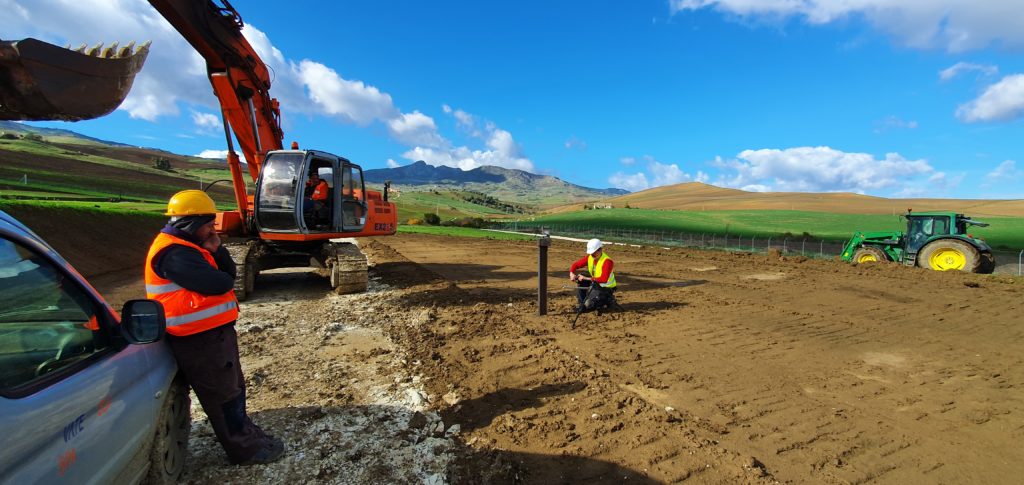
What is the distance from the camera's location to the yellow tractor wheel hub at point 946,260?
15129 mm

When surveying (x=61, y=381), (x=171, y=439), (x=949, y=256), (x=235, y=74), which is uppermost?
(x=235, y=74)

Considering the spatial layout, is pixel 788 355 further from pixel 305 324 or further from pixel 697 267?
pixel 697 267

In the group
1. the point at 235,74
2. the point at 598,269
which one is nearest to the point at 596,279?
the point at 598,269

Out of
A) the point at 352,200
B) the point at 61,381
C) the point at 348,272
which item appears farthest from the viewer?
the point at 352,200

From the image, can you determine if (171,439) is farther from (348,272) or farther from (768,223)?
(768,223)

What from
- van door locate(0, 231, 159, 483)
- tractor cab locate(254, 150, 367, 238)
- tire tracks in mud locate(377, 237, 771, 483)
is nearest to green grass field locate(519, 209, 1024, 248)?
tractor cab locate(254, 150, 367, 238)

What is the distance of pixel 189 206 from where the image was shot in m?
3.12

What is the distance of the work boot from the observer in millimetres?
3377

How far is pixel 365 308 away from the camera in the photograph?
8.42 meters

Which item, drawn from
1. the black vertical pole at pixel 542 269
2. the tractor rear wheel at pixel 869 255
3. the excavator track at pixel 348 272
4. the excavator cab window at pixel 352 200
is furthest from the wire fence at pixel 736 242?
the excavator track at pixel 348 272

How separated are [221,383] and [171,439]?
0.40 metres

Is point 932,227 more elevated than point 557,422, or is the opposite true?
point 932,227

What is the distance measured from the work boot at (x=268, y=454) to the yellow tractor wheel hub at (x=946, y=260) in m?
19.4

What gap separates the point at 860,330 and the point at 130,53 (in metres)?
9.79
